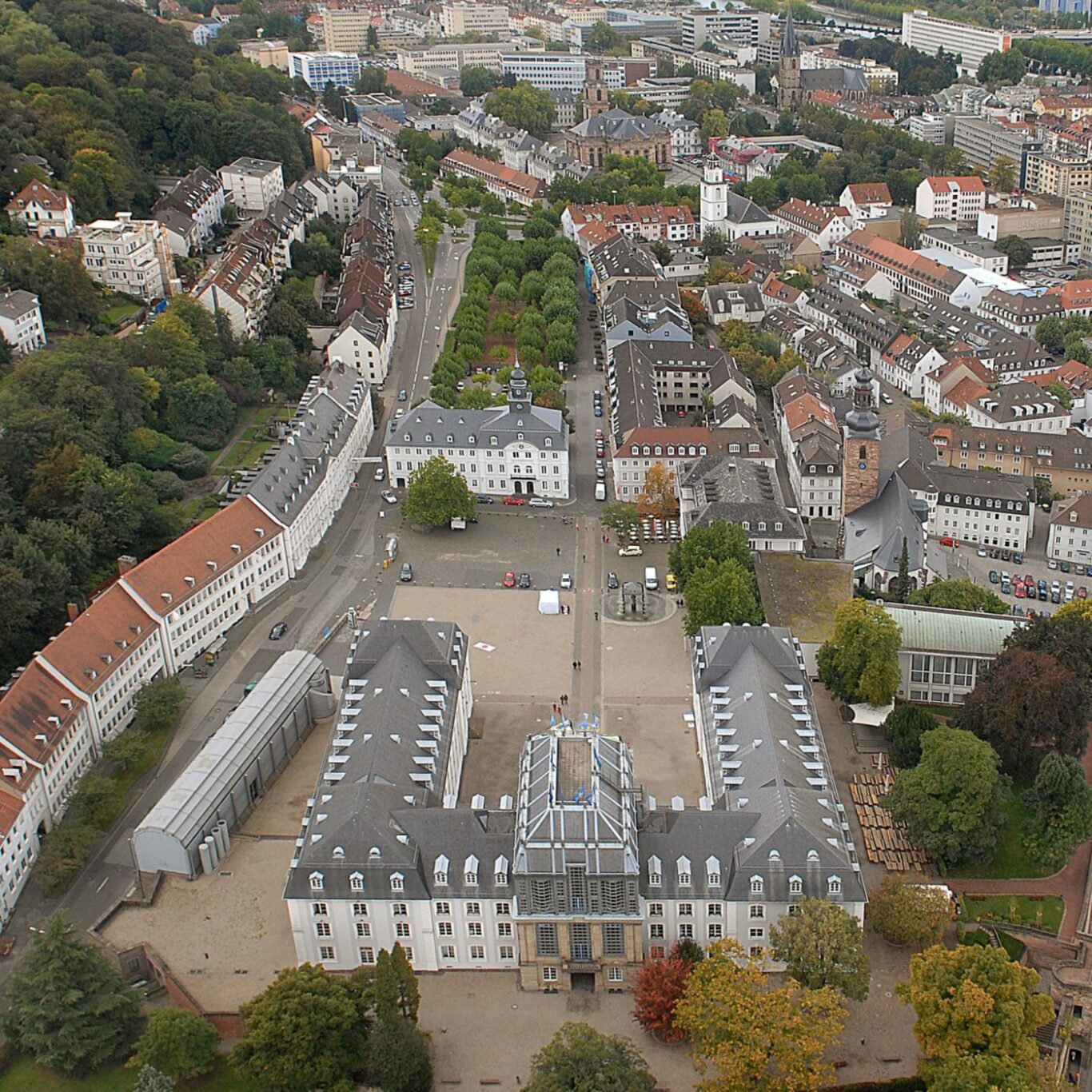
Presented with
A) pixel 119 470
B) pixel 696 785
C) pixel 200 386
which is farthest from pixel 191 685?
pixel 200 386

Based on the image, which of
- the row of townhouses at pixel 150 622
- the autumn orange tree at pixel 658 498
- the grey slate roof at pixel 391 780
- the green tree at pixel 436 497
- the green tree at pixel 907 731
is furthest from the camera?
the autumn orange tree at pixel 658 498

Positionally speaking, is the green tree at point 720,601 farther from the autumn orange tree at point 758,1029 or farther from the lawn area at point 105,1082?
the lawn area at point 105,1082

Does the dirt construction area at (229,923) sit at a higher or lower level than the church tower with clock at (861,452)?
lower

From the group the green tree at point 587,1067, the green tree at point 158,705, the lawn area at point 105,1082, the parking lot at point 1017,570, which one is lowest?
the lawn area at point 105,1082

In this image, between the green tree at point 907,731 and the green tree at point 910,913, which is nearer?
the green tree at point 910,913

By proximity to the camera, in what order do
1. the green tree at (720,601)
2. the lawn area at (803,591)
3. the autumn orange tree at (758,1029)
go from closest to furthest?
the autumn orange tree at (758,1029) → the lawn area at (803,591) → the green tree at (720,601)

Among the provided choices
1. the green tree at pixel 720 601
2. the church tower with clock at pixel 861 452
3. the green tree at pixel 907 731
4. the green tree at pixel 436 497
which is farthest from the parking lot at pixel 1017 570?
the green tree at pixel 436 497
